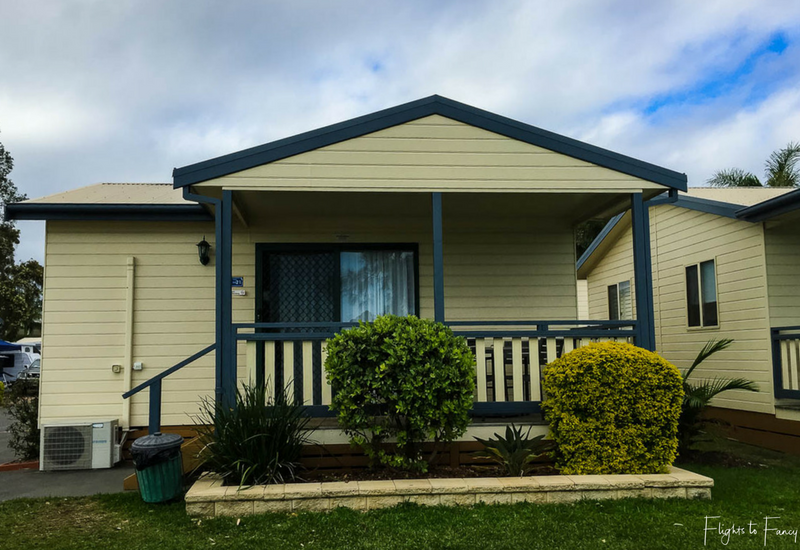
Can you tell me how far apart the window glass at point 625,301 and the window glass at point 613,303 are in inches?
7.2

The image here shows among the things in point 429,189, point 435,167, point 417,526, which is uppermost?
point 435,167

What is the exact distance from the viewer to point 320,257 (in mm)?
7996

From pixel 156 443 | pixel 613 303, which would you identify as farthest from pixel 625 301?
pixel 156 443

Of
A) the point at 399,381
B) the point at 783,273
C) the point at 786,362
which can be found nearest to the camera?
the point at 399,381

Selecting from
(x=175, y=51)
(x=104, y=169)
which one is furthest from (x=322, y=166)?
(x=104, y=169)

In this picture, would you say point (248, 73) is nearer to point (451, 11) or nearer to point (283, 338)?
point (451, 11)

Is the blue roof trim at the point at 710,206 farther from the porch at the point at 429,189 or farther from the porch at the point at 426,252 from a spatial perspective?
the porch at the point at 429,189

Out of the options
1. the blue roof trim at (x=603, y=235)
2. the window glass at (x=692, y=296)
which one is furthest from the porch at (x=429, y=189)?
the blue roof trim at (x=603, y=235)

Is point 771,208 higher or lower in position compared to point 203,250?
higher

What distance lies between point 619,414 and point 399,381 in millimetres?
2023

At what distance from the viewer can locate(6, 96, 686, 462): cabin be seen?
19.9 ft

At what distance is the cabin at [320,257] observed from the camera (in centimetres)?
605

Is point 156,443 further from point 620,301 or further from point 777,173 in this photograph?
point 777,173

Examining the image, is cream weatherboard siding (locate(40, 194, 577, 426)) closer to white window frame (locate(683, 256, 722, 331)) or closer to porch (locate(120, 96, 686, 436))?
porch (locate(120, 96, 686, 436))
